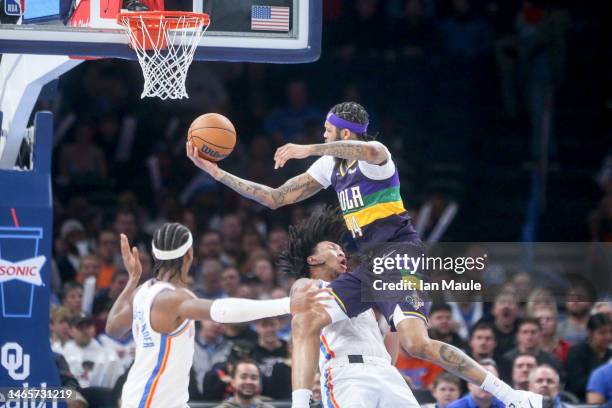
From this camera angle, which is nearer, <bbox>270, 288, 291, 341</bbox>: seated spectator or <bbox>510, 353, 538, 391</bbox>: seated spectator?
<bbox>510, 353, 538, 391</bbox>: seated spectator

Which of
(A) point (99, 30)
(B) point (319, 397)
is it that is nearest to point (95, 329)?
(B) point (319, 397)

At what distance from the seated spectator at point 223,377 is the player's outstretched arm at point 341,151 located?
251cm

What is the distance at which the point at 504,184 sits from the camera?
1672cm

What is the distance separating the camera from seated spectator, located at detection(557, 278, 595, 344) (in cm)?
1186

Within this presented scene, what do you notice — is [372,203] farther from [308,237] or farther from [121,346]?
[121,346]

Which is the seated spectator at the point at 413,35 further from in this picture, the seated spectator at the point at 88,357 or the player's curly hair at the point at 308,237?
the player's curly hair at the point at 308,237

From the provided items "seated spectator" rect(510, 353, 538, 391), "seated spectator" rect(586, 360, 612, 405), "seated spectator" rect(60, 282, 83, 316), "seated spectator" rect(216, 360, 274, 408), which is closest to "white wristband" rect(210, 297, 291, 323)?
"seated spectator" rect(216, 360, 274, 408)

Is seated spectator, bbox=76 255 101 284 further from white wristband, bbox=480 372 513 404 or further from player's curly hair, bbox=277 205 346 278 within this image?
white wristband, bbox=480 372 513 404

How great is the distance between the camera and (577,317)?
39.2ft

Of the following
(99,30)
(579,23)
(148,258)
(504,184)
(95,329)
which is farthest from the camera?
(579,23)

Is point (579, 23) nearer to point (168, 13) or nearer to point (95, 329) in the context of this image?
point (95, 329)

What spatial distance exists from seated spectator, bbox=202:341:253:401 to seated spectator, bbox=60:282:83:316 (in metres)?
1.91

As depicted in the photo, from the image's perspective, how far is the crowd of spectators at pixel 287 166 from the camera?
37.1 feet

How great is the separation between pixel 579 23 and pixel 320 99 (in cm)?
407
